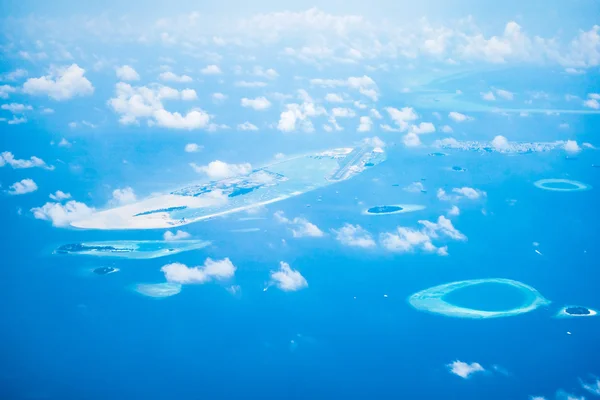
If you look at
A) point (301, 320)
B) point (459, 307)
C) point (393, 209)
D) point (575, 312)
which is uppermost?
point (393, 209)

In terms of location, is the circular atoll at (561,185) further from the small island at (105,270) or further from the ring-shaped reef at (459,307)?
the small island at (105,270)

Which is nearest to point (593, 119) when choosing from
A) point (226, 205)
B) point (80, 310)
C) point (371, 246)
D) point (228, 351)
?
point (371, 246)

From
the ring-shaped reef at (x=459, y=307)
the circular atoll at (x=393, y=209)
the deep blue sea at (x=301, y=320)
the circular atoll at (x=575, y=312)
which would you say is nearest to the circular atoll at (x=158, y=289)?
the deep blue sea at (x=301, y=320)

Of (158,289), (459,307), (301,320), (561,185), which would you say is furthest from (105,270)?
(561,185)

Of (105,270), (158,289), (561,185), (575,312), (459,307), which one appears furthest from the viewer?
(561,185)

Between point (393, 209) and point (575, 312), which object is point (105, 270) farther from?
point (575, 312)

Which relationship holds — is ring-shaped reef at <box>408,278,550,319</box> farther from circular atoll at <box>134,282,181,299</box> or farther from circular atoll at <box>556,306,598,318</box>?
circular atoll at <box>134,282,181,299</box>
